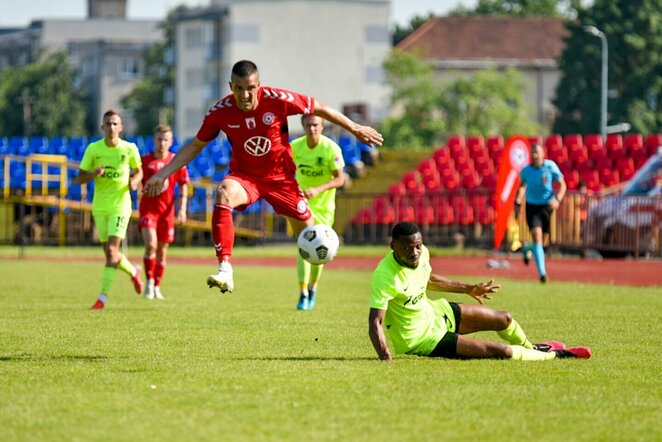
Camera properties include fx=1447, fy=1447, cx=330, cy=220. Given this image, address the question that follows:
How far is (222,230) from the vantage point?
12094 millimetres

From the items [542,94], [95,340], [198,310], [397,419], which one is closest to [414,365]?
[397,419]

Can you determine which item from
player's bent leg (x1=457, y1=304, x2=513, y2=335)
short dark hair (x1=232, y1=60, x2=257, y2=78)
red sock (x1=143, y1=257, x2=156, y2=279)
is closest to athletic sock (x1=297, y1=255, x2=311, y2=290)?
red sock (x1=143, y1=257, x2=156, y2=279)

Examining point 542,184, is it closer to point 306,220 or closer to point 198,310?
point 198,310

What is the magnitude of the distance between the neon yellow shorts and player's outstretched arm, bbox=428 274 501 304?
7028mm

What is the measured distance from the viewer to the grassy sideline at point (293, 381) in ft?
26.1

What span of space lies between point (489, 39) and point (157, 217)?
84.6m

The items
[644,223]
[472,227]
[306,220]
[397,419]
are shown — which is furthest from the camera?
[472,227]

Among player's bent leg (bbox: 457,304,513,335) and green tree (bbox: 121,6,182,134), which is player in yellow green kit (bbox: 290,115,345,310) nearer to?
player's bent leg (bbox: 457,304,513,335)

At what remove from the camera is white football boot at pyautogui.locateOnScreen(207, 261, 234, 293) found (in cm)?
1150

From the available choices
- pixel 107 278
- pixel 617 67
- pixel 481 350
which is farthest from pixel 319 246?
pixel 617 67

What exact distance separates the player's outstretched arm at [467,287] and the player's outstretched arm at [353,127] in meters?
1.50

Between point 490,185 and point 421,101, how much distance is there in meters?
44.0

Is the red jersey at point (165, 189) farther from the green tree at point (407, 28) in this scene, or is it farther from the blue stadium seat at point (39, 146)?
the green tree at point (407, 28)

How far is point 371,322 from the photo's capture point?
10484mm
